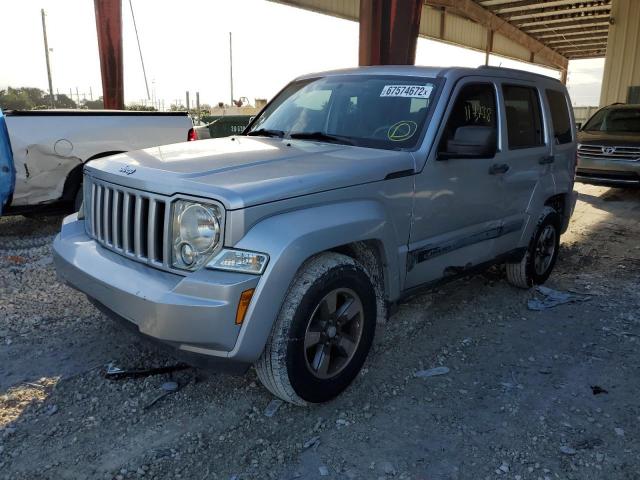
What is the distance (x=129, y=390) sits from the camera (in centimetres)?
310

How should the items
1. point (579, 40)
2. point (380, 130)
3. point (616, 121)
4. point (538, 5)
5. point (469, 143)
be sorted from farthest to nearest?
point (579, 40), point (538, 5), point (616, 121), point (380, 130), point (469, 143)

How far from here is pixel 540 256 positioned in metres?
5.07

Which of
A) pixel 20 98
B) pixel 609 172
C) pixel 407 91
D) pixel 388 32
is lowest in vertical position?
pixel 609 172

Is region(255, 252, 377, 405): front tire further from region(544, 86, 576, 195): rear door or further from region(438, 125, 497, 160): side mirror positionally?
region(544, 86, 576, 195): rear door

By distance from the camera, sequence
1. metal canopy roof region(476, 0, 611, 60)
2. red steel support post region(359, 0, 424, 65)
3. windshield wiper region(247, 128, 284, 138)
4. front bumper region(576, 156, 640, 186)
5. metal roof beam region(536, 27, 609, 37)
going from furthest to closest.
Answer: metal roof beam region(536, 27, 609, 37) → metal canopy roof region(476, 0, 611, 60) → red steel support post region(359, 0, 424, 65) → front bumper region(576, 156, 640, 186) → windshield wiper region(247, 128, 284, 138)

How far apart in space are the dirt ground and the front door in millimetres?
618

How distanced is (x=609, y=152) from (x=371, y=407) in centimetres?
894

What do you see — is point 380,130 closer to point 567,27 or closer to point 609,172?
point 609,172

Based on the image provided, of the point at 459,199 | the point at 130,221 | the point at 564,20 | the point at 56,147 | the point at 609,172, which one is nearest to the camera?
the point at 130,221

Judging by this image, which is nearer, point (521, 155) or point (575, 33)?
point (521, 155)

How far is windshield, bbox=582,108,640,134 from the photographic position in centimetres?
1066

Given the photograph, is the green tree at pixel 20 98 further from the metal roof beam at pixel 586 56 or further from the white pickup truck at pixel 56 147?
the metal roof beam at pixel 586 56

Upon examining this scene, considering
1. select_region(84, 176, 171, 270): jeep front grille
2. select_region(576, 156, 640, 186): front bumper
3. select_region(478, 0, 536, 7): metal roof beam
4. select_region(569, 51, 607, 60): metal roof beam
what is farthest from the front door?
select_region(569, 51, 607, 60): metal roof beam

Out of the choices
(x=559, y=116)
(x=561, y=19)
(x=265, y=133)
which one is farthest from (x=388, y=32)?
(x=561, y=19)
